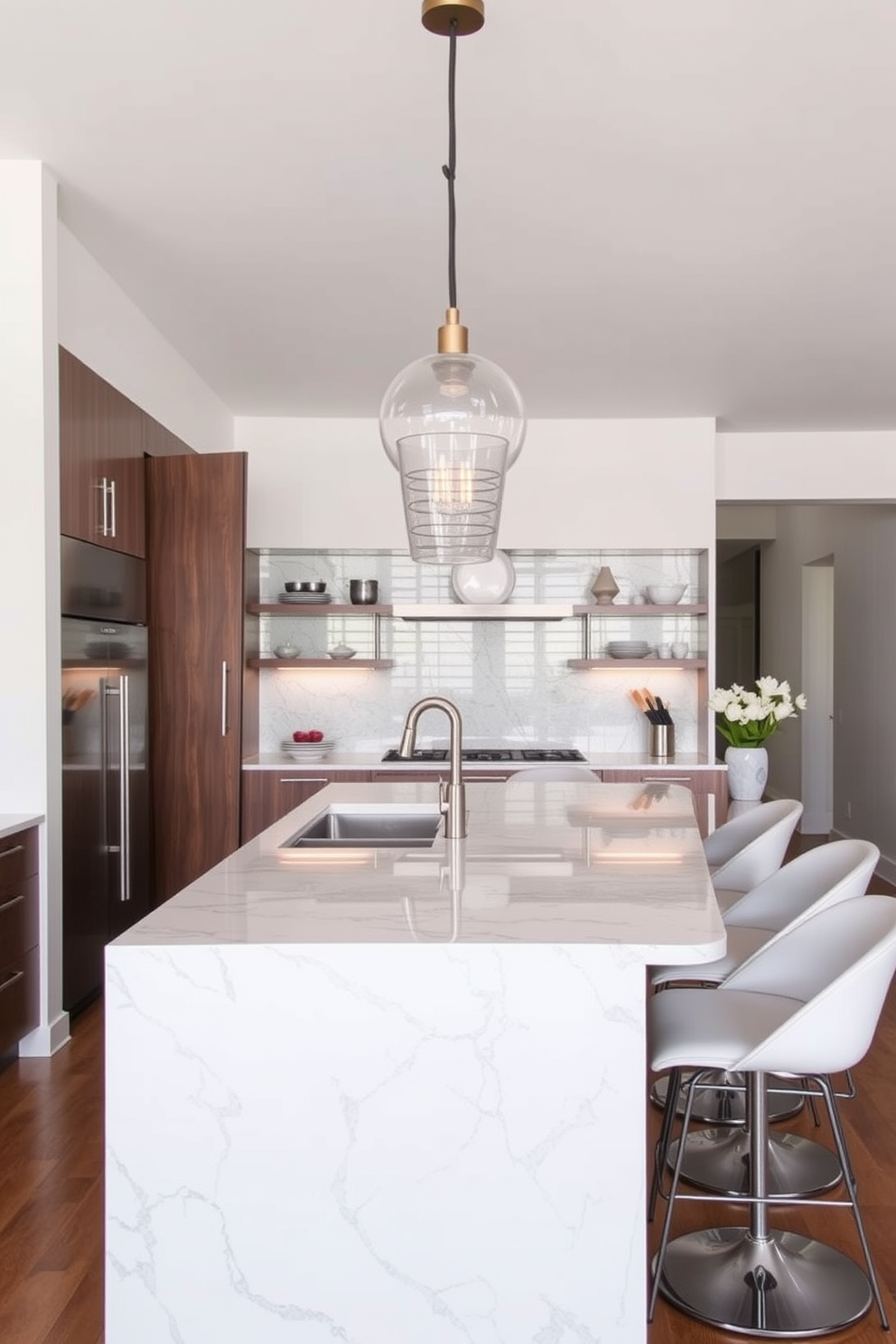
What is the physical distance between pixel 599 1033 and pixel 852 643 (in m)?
6.97

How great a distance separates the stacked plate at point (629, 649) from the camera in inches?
254

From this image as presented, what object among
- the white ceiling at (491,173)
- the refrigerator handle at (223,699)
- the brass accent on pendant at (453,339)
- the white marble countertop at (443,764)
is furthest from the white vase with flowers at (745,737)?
the brass accent on pendant at (453,339)

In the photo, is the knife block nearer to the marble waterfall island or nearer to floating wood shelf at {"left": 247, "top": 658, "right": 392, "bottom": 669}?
A: floating wood shelf at {"left": 247, "top": 658, "right": 392, "bottom": 669}

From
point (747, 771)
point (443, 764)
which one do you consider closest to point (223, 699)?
point (443, 764)

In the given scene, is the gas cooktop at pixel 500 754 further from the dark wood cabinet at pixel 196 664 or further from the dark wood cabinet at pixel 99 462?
the dark wood cabinet at pixel 99 462

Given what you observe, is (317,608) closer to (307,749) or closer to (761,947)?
(307,749)

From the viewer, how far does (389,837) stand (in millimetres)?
3486

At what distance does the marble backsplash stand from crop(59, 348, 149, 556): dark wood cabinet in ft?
6.24

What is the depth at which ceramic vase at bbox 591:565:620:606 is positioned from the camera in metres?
6.43

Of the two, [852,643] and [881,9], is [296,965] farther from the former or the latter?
[852,643]

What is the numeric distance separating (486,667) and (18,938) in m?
3.66

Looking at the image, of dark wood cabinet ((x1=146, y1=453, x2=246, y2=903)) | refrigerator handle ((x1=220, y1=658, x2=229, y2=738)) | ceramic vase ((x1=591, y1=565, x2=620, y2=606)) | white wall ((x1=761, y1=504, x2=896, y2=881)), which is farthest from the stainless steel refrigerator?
white wall ((x1=761, y1=504, x2=896, y2=881))

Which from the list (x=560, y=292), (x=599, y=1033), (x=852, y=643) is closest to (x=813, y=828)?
(x=852, y=643)

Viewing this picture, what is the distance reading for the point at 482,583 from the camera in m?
6.15
